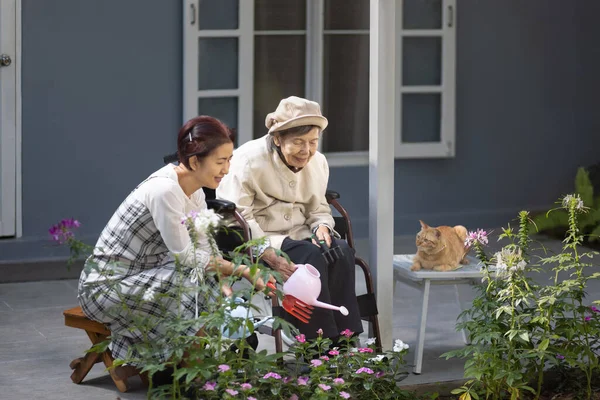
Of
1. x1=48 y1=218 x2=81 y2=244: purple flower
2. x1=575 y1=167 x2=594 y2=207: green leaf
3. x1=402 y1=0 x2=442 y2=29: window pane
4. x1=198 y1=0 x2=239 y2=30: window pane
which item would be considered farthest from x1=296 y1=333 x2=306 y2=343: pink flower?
x1=575 y1=167 x2=594 y2=207: green leaf

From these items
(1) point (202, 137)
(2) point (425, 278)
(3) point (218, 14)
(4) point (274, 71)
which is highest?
(3) point (218, 14)

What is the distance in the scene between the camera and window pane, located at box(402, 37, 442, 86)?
806 cm

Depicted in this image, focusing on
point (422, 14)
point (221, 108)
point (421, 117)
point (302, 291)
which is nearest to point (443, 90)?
point (421, 117)

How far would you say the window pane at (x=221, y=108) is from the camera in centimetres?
737

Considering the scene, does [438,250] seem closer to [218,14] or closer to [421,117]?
[218,14]

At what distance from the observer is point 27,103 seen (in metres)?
6.77

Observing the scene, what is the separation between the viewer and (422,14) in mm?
8039

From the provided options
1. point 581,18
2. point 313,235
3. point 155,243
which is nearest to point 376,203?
point 313,235

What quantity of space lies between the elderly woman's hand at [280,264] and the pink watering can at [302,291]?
0.45ft

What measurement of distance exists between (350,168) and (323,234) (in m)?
3.20

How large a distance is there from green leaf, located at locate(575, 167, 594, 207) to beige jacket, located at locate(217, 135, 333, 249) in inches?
147

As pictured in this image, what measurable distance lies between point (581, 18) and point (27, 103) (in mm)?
4343

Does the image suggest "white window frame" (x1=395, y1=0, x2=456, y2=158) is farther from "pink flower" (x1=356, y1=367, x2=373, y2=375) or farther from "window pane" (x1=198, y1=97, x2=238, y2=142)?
"pink flower" (x1=356, y1=367, x2=373, y2=375)

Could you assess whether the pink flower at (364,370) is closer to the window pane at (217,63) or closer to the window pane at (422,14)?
the window pane at (217,63)
